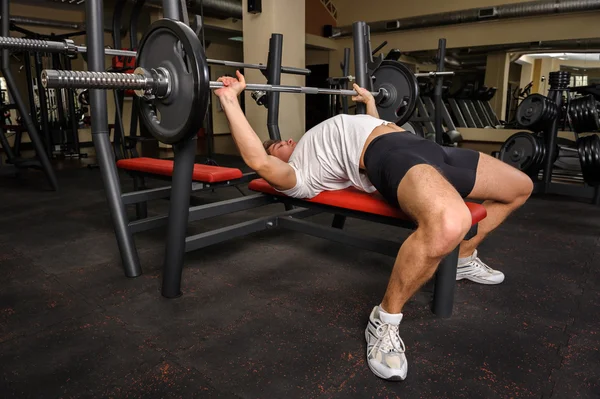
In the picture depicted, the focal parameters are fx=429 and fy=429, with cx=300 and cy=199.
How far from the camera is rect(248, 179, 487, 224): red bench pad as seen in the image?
54.5 inches

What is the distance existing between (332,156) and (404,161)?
35 cm

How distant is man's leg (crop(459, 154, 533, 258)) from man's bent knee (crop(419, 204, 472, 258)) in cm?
43

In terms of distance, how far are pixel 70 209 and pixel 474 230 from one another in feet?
8.61

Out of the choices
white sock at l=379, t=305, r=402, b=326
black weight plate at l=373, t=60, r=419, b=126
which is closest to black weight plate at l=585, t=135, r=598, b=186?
black weight plate at l=373, t=60, r=419, b=126

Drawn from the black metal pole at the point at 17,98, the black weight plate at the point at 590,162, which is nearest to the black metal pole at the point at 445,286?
the black weight plate at the point at 590,162

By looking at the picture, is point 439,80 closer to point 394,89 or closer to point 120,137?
point 394,89

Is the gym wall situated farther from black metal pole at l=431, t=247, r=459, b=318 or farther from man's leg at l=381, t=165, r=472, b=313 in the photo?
man's leg at l=381, t=165, r=472, b=313

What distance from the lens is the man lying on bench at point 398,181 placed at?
1149 mm

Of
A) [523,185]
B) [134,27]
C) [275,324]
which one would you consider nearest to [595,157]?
[523,185]

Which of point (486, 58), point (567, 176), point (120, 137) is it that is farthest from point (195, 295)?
point (486, 58)

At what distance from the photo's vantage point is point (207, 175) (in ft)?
6.75

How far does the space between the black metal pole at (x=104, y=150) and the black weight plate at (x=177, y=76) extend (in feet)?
1.42

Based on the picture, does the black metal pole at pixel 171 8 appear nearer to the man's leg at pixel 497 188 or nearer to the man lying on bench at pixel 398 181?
the man lying on bench at pixel 398 181

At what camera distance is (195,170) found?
215cm
